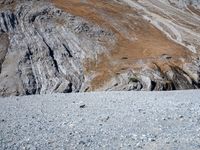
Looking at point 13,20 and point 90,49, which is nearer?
point 90,49

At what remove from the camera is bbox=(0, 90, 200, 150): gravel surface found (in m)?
16.7

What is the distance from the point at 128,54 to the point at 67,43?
909cm

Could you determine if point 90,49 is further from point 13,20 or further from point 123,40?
point 13,20

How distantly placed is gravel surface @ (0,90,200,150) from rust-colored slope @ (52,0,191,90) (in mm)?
18976

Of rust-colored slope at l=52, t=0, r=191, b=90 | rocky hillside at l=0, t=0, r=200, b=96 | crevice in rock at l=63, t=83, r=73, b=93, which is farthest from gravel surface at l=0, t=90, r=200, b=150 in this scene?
rust-colored slope at l=52, t=0, r=191, b=90

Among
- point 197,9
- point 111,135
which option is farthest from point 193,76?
point 197,9

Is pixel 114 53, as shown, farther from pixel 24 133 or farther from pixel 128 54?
pixel 24 133

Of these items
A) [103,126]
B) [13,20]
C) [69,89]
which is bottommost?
[69,89]

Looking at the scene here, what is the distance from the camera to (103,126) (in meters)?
20.0

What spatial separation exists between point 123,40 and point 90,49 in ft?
19.1

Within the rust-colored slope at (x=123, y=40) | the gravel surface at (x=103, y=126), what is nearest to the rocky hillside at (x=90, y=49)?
the rust-colored slope at (x=123, y=40)

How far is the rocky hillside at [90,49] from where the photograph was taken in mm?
45125

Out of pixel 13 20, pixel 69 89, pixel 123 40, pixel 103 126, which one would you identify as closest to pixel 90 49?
pixel 123 40

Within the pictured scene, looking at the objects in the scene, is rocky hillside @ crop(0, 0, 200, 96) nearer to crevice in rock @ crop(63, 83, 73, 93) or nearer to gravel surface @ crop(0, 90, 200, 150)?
crevice in rock @ crop(63, 83, 73, 93)
